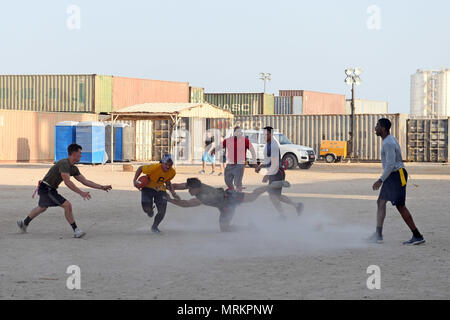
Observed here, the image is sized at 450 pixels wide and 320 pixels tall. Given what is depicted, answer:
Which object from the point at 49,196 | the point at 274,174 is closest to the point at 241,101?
the point at 274,174

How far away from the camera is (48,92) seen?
56.3 metres

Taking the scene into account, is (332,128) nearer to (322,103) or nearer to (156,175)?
(322,103)

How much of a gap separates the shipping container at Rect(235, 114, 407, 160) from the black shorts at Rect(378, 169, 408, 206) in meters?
36.1

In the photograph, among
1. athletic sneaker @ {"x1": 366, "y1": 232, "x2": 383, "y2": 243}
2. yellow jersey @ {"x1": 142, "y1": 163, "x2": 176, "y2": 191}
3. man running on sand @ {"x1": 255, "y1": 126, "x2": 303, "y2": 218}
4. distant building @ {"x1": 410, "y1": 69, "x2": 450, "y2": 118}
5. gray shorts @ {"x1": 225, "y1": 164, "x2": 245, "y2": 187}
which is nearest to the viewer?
athletic sneaker @ {"x1": 366, "y1": 232, "x2": 383, "y2": 243}

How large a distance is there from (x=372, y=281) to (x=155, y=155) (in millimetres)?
41402

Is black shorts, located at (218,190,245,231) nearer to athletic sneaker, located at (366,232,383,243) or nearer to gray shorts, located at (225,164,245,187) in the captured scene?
athletic sneaker, located at (366,232,383,243)

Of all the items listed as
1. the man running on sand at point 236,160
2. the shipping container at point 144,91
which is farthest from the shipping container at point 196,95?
the man running on sand at point 236,160

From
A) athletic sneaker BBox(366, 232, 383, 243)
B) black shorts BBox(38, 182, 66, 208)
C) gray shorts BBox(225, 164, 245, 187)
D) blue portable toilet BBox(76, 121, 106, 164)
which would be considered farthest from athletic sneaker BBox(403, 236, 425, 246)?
blue portable toilet BBox(76, 121, 106, 164)

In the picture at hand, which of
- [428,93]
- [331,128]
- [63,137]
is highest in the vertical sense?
[428,93]

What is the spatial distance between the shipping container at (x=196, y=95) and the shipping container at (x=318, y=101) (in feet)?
40.7

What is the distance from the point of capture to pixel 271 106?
69250 millimetres

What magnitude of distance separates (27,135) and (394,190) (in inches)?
1406

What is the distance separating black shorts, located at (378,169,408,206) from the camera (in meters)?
10.5

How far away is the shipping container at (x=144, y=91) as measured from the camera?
187 ft
